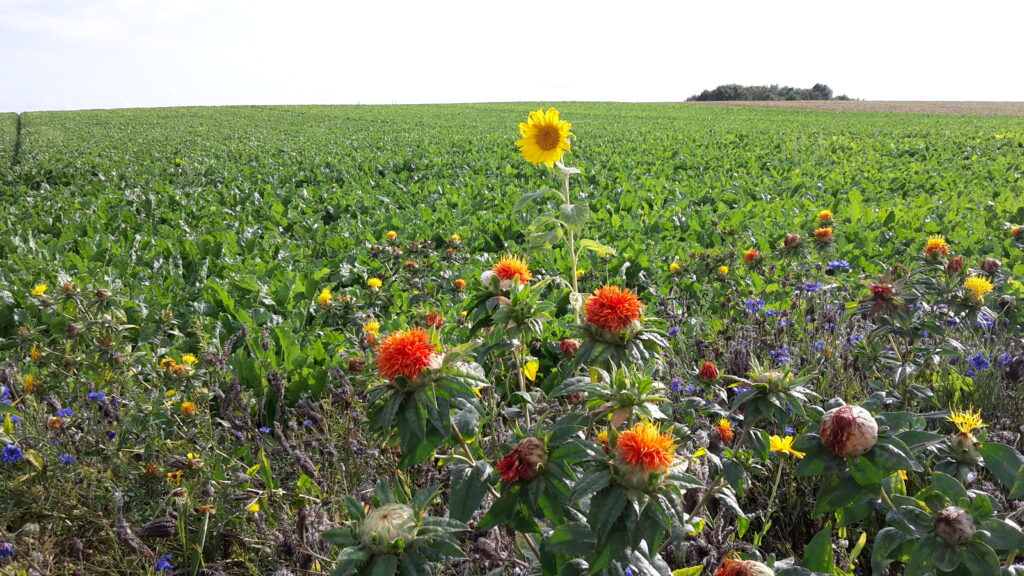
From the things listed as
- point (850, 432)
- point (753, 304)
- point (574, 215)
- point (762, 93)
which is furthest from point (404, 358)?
point (762, 93)

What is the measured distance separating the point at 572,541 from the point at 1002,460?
33.7 inches

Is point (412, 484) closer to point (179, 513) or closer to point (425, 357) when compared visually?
point (179, 513)

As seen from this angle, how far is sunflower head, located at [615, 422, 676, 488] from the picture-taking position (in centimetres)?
92

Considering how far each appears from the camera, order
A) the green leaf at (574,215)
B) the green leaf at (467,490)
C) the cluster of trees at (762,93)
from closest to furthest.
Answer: the green leaf at (467,490), the green leaf at (574,215), the cluster of trees at (762,93)

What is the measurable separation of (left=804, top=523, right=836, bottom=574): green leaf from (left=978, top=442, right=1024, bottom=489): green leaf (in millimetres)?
325

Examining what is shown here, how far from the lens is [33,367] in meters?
2.97

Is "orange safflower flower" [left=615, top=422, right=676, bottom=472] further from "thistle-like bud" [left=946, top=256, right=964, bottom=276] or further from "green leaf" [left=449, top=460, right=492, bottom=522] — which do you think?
"thistle-like bud" [left=946, top=256, right=964, bottom=276]

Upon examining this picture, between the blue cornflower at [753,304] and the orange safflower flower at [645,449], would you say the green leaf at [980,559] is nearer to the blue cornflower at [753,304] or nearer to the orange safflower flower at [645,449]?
the orange safflower flower at [645,449]

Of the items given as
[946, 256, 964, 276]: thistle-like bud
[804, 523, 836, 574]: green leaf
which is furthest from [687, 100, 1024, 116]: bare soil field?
[804, 523, 836, 574]: green leaf

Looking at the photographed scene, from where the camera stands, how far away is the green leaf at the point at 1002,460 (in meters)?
1.11

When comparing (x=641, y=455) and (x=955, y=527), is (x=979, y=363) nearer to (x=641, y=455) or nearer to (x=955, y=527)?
(x=955, y=527)

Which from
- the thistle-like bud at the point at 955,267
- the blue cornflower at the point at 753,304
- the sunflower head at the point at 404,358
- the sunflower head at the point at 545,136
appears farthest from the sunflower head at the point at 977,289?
the sunflower head at the point at 404,358

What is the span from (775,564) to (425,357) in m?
0.75

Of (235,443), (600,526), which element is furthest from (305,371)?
(600,526)
